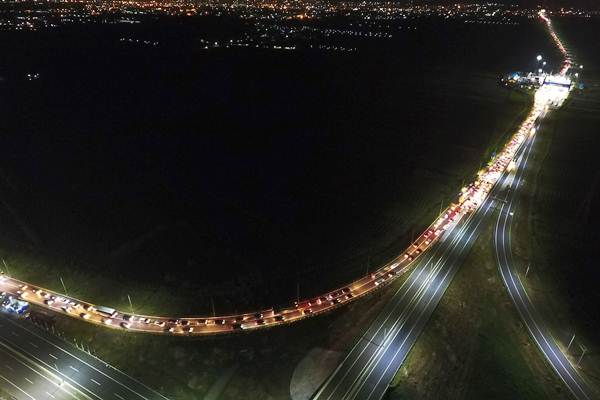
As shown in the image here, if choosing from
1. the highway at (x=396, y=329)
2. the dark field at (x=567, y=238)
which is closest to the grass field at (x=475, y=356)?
the highway at (x=396, y=329)

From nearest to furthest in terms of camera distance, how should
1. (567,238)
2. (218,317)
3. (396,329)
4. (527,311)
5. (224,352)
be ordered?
(224,352) < (396,329) < (218,317) < (527,311) < (567,238)

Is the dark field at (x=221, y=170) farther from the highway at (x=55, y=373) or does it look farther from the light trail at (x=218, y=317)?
the highway at (x=55, y=373)

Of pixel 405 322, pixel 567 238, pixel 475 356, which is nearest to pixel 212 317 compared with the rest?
pixel 405 322

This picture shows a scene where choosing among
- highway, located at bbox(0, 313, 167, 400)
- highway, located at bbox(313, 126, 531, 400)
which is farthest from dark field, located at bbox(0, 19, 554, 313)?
highway, located at bbox(0, 313, 167, 400)

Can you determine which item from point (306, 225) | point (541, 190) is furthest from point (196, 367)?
point (541, 190)

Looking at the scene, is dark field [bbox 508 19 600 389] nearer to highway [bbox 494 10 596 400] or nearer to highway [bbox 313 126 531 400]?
highway [bbox 494 10 596 400]

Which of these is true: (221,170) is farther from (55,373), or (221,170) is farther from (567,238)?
(567,238)

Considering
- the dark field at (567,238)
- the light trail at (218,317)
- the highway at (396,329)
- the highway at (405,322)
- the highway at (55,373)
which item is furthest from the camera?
the dark field at (567,238)
